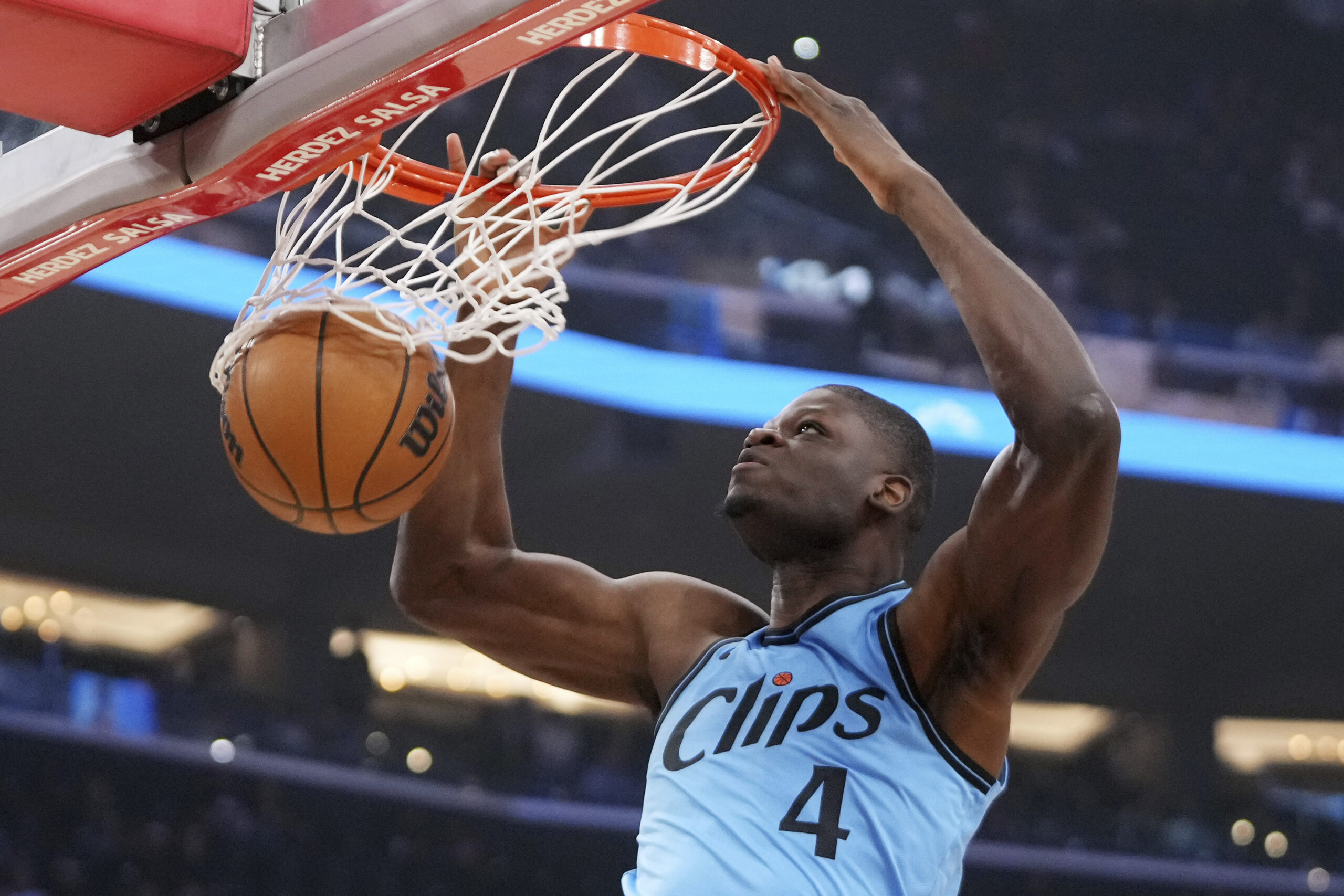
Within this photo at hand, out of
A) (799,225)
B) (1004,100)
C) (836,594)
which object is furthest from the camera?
(1004,100)

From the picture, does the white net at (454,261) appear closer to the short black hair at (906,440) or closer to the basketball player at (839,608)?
the basketball player at (839,608)

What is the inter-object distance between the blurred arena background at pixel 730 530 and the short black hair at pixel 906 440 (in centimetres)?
614

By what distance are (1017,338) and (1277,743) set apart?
10.0 m

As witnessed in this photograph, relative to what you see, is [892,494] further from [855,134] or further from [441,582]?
[441,582]

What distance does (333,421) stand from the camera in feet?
6.64

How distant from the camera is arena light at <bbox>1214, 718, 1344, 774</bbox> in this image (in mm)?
10641

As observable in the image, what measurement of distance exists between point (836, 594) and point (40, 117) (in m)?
1.32

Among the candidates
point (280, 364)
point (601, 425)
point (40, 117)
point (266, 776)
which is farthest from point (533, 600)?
point (266, 776)

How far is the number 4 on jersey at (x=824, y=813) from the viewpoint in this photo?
6.58 ft

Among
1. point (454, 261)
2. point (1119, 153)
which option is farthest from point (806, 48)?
point (454, 261)

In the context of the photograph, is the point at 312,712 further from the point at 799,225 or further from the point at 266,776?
the point at 799,225

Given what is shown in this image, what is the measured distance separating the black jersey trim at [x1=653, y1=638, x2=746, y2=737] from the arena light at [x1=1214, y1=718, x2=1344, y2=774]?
911cm

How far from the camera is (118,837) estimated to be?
8766mm

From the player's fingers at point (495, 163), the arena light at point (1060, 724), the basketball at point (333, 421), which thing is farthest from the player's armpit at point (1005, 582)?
the arena light at point (1060, 724)
